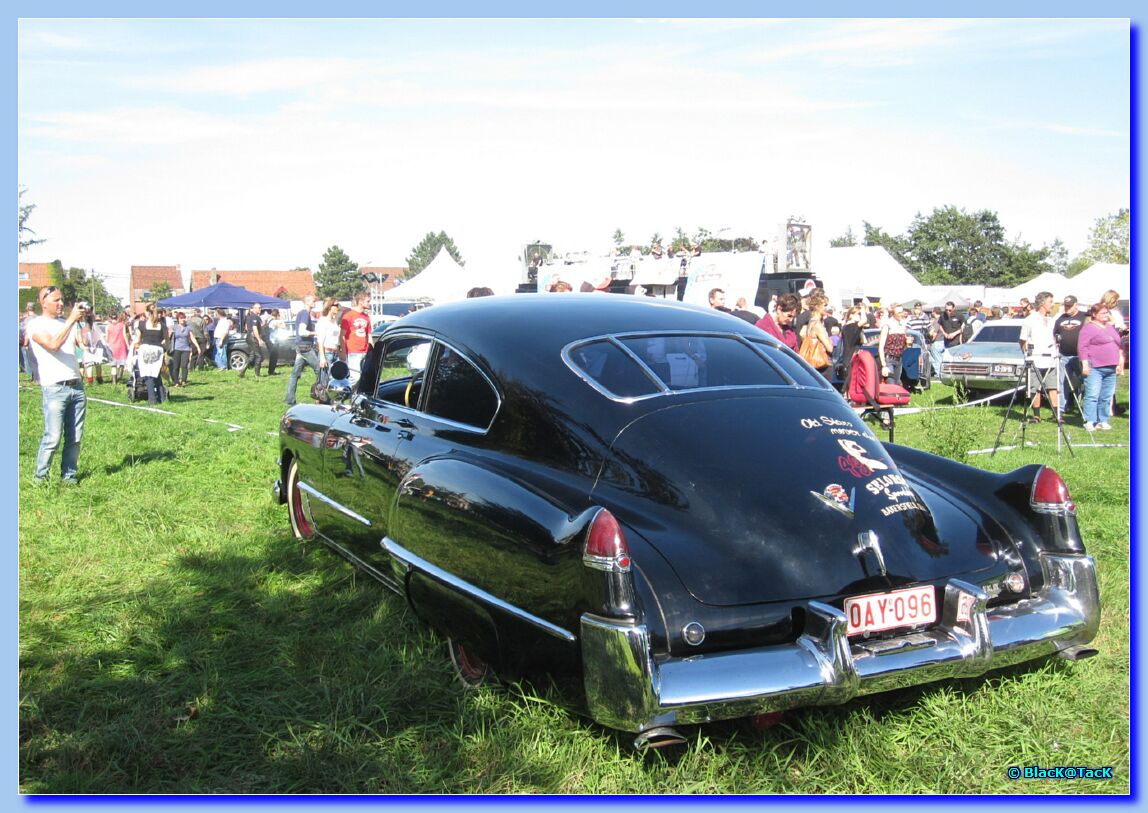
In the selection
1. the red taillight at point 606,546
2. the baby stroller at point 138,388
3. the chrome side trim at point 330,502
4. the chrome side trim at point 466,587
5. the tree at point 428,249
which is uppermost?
the tree at point 428,249

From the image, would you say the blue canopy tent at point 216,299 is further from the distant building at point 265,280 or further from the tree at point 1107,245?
the distant building at point 265,280

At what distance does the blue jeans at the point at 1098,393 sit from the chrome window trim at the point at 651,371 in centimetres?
890

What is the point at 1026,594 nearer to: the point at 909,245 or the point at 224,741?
the point at 224,741

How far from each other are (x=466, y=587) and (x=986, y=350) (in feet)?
51.9

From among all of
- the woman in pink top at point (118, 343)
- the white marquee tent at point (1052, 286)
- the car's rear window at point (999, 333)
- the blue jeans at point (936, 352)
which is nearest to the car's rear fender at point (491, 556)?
the car's rear window at point (999, 333)

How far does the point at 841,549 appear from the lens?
3338 millimetres

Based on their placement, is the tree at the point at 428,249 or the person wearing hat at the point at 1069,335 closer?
the person wearing hat at the point at 1069,335

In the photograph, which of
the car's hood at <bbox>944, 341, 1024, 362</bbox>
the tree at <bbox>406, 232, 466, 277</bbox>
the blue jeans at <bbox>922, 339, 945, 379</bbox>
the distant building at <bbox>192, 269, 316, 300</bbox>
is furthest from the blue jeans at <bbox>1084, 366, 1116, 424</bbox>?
the tree at <bbox>406, 232, 466, 277</bbox>

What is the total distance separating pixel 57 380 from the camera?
26.0 feet

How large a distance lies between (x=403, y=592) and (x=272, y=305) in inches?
1262

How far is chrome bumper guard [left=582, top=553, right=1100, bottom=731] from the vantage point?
117 inches

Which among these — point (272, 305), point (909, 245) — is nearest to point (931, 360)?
point (272, 305)

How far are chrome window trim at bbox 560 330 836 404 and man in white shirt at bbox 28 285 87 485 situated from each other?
5224mm

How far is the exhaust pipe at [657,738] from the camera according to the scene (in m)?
3.02
